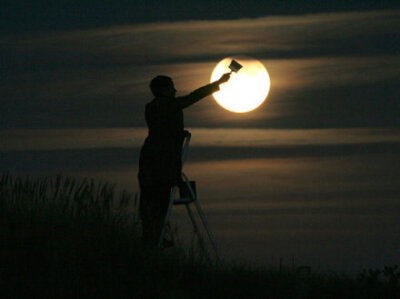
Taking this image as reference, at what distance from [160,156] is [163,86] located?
3.04ft

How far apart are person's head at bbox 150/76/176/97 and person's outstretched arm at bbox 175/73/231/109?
236 millimetres

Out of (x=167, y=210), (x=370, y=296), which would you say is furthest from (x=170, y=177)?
(x=370, y=296)

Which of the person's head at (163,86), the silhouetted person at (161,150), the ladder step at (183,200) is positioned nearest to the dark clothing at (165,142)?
the silhouetted person at (161,150)

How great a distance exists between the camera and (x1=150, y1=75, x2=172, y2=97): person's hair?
9961 mm

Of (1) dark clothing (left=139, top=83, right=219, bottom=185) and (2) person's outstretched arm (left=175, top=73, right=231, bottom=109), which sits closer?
(2) person's outstretched arm (left=175, top=73, right=231, bottom=109)

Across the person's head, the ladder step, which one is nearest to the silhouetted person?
the person's head

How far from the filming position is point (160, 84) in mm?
9961

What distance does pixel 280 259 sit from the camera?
10023 millimetres

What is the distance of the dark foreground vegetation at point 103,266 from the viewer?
26.8 ft

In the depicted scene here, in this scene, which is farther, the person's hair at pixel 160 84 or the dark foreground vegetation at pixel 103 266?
the person's hair at pixel 160 84

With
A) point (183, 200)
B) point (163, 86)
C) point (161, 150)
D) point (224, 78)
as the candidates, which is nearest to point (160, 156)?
point (161, 150)

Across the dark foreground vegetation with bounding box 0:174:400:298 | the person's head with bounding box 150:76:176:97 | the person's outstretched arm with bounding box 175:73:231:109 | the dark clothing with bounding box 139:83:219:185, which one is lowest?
the dark foreground vegetation with bounding box 0:174:400:298

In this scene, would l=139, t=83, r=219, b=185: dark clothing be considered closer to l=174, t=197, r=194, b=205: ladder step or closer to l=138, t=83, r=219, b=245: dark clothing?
l=138, t=83, r=219, b=245: dark clothing

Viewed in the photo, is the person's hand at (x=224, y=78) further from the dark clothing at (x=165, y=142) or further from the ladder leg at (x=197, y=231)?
the ladder leg at (x=197, y=231)
